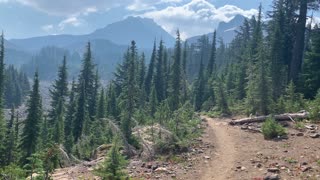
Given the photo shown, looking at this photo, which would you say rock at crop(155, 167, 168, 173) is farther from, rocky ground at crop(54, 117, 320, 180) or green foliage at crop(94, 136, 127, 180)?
green foliage at crop(94, 136, 127, 180)

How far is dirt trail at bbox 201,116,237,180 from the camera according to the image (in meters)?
20.2

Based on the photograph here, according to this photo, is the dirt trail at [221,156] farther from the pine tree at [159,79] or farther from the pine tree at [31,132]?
the pine tree at [159,79]

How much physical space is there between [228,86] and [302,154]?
46.6 metres

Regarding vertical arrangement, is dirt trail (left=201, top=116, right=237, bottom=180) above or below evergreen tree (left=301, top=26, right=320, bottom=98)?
below

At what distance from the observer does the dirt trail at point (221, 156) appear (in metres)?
20.2

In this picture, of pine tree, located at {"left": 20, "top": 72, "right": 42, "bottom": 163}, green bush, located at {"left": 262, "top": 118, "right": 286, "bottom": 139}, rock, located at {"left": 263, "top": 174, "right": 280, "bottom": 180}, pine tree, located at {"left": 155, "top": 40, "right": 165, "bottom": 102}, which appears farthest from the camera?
pine tree, located at {"left": 155, "top": 40, "right": 165, "bottom": 102}

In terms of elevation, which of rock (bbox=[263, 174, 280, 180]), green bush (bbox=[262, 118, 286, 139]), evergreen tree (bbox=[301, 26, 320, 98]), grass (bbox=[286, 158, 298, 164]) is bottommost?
rock (bbox=[263, 174, 280, 180])

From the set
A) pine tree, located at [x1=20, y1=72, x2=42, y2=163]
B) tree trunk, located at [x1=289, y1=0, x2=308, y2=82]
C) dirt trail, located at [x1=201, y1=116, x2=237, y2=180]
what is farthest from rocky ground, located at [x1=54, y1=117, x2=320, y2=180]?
pine tree, located at [x1=20, y1=72, x2=42, y2=163]

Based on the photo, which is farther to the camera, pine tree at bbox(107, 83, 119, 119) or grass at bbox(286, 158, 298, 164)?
pine tree at bbox(107, 83, 119, 119)

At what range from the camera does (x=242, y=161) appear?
70.4ft

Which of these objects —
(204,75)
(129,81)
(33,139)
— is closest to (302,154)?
(129,81)

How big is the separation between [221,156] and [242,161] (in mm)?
1797

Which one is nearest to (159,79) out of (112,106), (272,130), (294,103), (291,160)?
(112,106)

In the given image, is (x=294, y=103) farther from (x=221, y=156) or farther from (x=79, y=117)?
(x=79, y=117)
